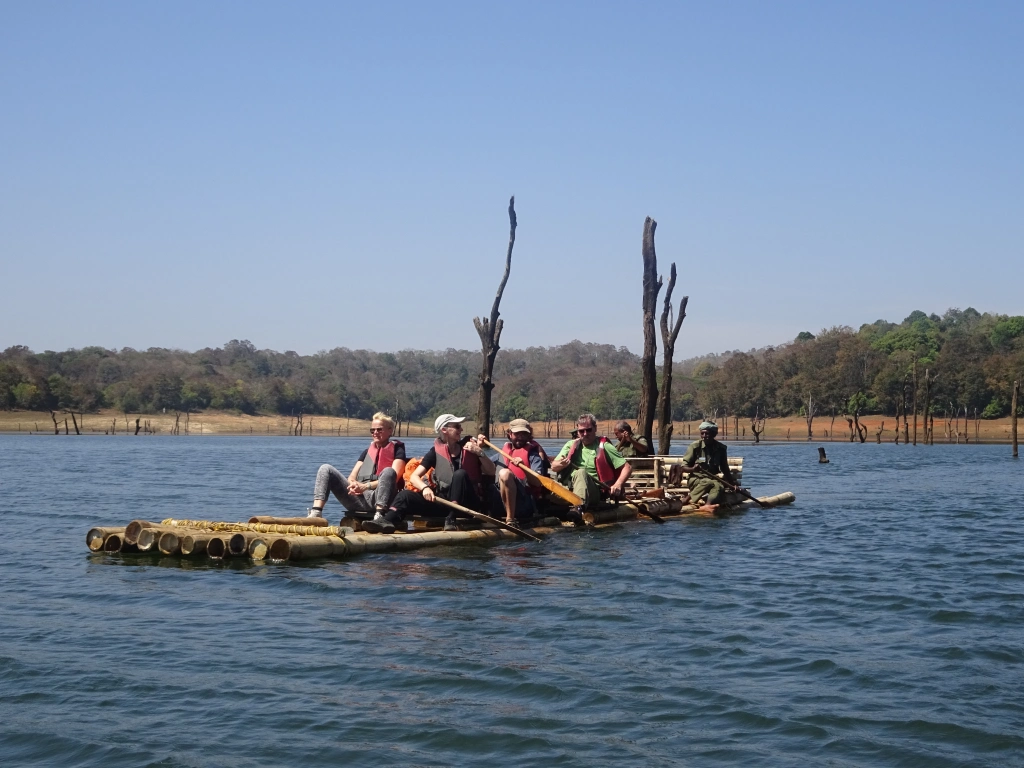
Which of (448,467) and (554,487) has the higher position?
(448,467)

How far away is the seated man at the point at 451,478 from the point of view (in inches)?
550

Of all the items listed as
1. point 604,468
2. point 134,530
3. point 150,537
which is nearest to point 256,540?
point 150,537

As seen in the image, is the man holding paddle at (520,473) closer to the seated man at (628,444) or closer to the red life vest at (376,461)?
the red life vest at (376,461)

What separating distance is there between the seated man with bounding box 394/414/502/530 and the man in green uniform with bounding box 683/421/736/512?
223 inches

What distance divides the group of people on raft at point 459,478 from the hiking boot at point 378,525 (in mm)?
12

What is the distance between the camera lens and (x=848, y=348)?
11219cm

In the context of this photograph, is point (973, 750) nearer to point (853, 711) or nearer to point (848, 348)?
point (853, 711)

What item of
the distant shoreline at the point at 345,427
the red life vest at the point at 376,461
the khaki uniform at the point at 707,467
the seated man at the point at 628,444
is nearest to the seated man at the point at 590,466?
the seated man at the point at 628,444

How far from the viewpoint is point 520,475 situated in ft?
51.9

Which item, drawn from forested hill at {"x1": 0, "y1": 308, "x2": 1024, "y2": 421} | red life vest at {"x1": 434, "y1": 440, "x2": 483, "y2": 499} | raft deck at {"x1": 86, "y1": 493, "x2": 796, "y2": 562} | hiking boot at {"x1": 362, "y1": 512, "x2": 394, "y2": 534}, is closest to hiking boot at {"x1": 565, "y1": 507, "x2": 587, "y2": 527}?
red life vest at {"x1": 434, "y1": 440, "x2": 483, "y2": 499}

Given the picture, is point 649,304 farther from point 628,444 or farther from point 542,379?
point 542,379

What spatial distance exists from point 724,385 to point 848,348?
44.4 ft

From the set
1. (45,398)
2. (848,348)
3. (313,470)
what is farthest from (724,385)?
(313,470)

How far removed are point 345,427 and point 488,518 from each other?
421ft
